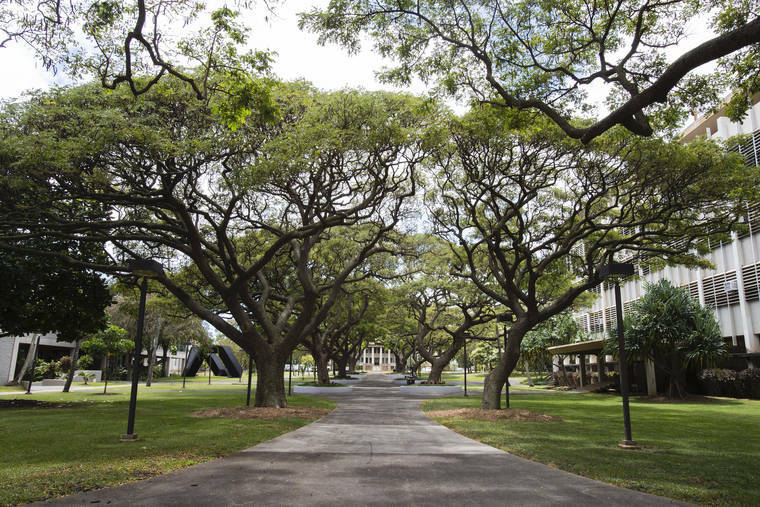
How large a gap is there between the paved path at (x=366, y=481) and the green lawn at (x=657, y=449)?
743mm

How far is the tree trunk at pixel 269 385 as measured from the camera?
16844 millimetres

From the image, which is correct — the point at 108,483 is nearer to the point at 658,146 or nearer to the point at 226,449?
the point at 226,449

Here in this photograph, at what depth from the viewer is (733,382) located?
81.9 ft

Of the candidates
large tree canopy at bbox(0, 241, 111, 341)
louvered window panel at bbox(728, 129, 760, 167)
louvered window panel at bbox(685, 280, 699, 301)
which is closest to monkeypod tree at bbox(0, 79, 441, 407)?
large tree canopy at bbox(0, 241, 111, 341)

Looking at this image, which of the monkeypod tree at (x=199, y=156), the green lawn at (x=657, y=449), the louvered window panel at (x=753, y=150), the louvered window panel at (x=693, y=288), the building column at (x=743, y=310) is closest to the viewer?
the green lawn at (x=657, y=449)

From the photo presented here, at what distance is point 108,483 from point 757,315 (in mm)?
30516

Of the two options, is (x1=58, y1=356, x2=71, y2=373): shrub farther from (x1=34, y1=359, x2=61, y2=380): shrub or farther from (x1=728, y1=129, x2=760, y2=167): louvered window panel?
(x1=728, y1=129, x2=760, y2=167): louvered window panel

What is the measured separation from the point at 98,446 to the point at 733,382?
1175 inches

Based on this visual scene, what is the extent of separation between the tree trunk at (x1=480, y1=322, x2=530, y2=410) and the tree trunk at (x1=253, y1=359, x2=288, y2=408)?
25.3ft

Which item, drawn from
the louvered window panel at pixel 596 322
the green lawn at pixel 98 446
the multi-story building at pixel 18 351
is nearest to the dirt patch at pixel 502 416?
the green lawn at pixel 98 446

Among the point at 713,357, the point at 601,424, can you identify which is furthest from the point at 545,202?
the point at 713,357

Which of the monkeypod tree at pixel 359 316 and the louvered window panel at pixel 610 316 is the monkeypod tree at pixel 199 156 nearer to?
the monkeypod tree at pixel 359 316

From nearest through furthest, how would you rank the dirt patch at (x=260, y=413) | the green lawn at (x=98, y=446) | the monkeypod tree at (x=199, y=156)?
the green lawn at (x=98, y=446) < the monkeypod tree at (x=199, y=156) < the dirt patch at (x=260, y=413)

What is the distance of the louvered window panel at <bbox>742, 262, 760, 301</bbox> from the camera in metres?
24.6
